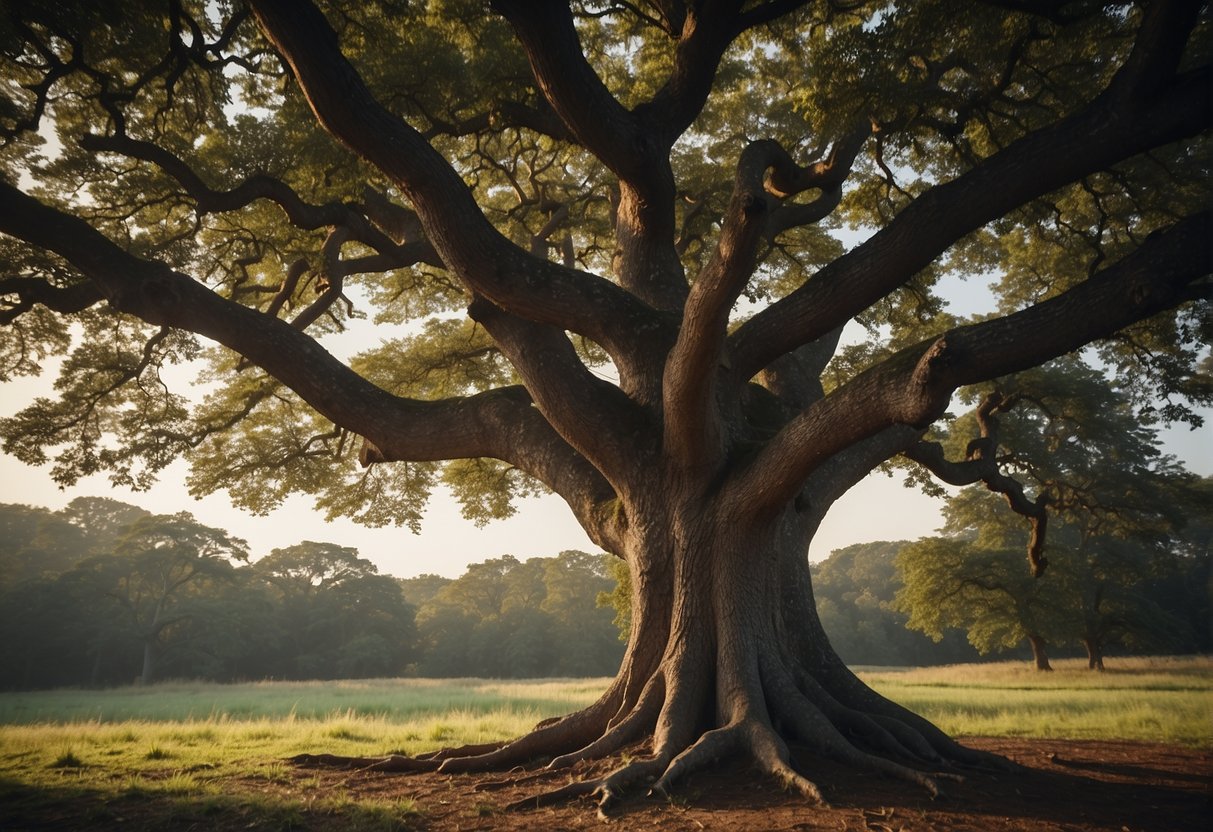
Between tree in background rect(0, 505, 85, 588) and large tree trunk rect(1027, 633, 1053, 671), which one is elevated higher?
tree in background rect(0, 505, 85, 588)

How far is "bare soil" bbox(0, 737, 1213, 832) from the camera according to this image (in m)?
3.41

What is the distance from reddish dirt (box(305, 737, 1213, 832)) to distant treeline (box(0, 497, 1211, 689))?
26.6 meters

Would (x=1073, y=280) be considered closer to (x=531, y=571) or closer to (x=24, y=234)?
(x=24, y=234)

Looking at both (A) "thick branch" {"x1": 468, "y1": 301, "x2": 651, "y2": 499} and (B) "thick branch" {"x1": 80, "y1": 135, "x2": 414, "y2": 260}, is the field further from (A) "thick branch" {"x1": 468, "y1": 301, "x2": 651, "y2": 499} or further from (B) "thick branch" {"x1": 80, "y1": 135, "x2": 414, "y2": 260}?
(B) "thick branch" {"x1": 80, "y1": 135, "x2": 414, "y2": 260}

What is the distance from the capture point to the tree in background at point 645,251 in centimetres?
441

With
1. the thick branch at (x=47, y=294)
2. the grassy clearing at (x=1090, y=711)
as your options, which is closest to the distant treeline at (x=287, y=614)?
the grassy clearing at (x=1090, y=711)

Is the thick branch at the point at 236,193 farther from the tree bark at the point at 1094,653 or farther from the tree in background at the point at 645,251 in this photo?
the tree bark at the point at 1094,653

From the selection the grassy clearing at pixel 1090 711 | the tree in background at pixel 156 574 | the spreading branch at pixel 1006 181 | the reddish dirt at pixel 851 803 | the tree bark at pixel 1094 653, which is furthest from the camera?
the tree in background at pixel 156 574

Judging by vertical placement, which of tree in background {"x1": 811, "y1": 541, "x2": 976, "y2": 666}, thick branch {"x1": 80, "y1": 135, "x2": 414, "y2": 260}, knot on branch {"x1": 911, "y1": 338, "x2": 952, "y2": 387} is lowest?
tree in background {"x1": 811, "y1": 541, "x2": 976, "y2": 666}

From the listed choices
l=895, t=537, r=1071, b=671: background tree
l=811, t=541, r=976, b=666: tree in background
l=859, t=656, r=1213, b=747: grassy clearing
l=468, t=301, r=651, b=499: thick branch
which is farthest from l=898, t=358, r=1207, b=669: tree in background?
l=468, t=301, r=651, b=499: thick branch

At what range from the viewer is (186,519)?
4181cm

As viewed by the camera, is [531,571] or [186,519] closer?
[186,519]

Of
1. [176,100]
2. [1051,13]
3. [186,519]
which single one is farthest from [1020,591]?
[186,519]

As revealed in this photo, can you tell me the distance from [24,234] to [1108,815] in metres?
10.1
